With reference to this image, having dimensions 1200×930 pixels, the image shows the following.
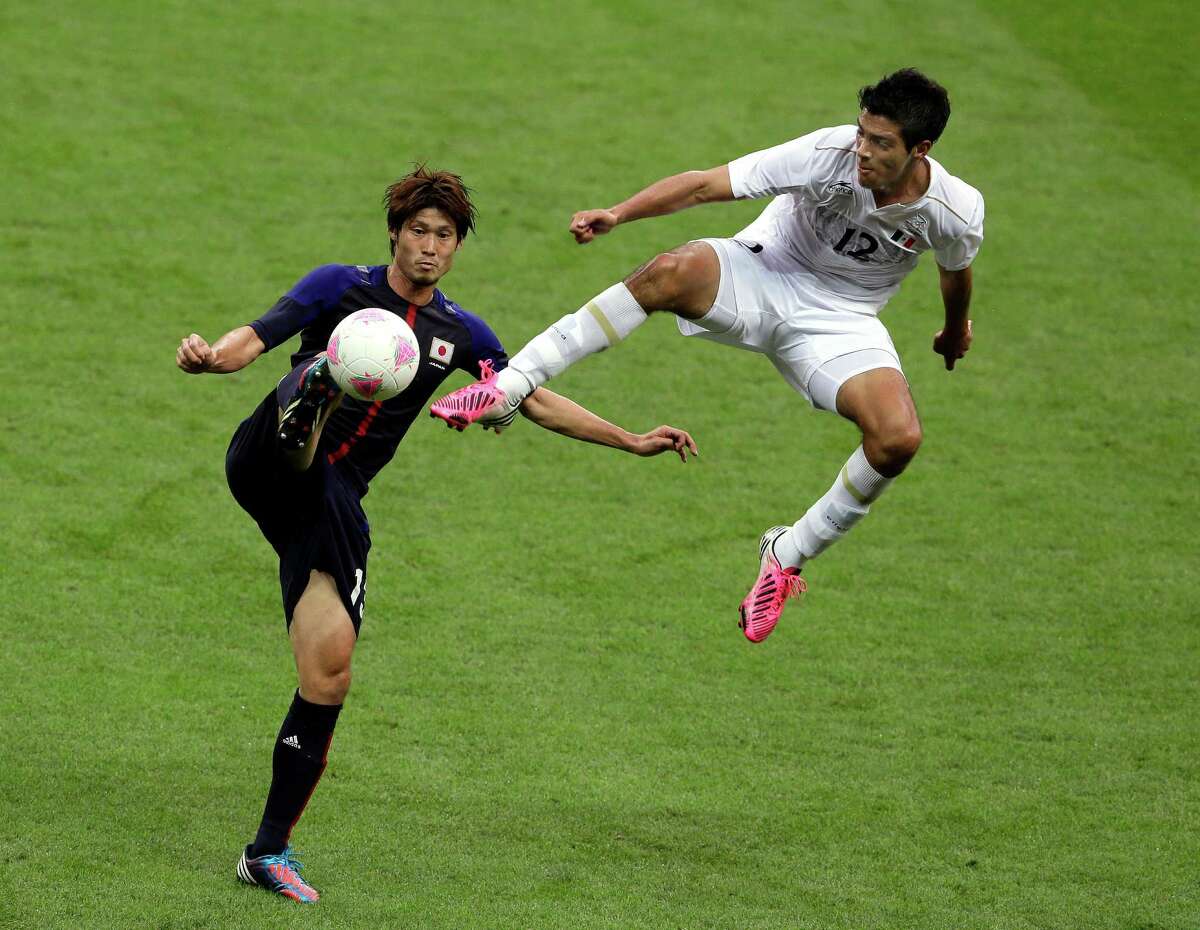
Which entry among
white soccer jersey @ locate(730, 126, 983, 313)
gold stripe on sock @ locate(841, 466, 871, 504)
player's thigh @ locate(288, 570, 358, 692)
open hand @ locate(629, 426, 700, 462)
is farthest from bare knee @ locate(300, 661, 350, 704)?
white soccer jersey @ locate(730, 126, 983, 313)

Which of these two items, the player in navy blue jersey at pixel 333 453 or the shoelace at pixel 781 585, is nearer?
the player in navy blue jersey at pixel 333 453

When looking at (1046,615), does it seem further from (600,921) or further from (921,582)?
(600,921)

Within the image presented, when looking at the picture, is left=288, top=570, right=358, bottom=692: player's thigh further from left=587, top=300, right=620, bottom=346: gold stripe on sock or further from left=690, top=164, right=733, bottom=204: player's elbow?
left=690, top=164, right=733, bottom=204: player's elbow

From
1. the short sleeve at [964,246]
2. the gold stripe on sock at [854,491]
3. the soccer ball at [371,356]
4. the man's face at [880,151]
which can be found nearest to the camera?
the soccer ball at [371,356]

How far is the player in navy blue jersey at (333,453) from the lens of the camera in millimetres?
5914

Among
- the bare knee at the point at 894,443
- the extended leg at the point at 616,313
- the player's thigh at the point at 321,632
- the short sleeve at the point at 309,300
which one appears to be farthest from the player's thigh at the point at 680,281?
the player's thigh at the point at 321,632

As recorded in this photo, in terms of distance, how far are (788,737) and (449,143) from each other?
7495mm

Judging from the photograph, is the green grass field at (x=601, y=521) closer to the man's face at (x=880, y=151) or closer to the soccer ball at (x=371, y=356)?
the soccer ball at (x=371, y=356)

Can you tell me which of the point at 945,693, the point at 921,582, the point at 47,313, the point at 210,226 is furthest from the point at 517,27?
the point at 945,693

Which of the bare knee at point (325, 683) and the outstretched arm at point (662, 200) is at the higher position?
the outstretched arm at point (662, 200)

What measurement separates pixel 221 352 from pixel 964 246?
2.92 meters

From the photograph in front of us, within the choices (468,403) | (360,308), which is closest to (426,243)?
(360,308)

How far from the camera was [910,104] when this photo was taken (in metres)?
5.82

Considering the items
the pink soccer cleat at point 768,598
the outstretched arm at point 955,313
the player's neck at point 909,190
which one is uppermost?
the player's neck at point 909,190
